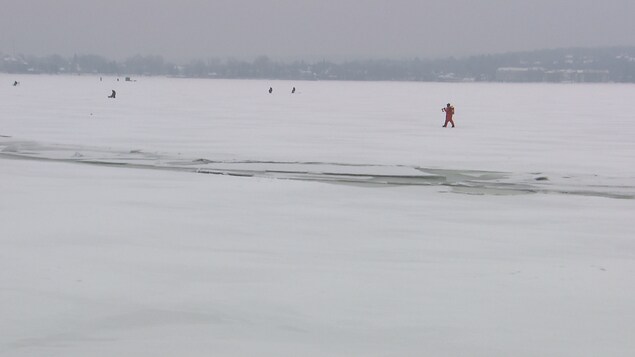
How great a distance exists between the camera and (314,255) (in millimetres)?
8406

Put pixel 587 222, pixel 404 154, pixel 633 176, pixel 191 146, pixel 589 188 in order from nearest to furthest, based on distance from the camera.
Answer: pixel 587 222 → pixel 589 188 → pixel 633 176 → pixel 404 154 → pixel 191 146

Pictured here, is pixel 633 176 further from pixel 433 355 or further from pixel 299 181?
pixel 433 355

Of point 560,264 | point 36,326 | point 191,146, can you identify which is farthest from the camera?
point 191,146

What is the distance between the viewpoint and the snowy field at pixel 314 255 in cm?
580

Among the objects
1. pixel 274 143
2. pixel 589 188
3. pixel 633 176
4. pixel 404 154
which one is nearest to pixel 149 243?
pixel 589 188

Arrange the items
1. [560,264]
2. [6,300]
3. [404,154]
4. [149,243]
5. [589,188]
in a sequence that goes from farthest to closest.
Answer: [404,154], [589,188], [149,243], [560,264], [6,300]

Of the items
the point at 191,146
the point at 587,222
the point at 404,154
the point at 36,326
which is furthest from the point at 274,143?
the point at 36,326

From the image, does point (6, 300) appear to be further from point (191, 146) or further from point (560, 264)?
point (191, 146)

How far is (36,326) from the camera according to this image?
19.4 feet

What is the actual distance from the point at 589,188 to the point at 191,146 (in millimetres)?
9708

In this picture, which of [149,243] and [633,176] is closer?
[149,243]

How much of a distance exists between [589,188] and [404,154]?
590cm

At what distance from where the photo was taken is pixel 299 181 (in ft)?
47.1

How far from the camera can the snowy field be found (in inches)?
228
